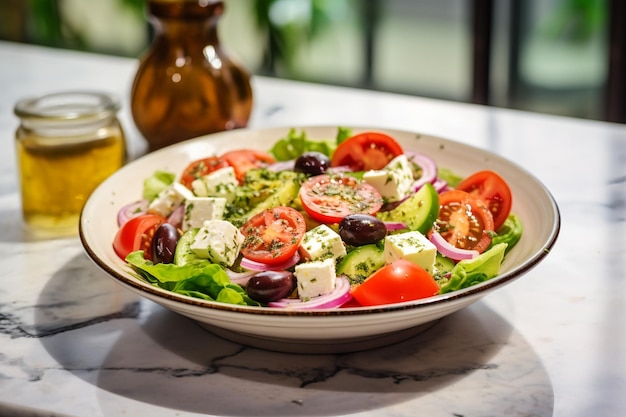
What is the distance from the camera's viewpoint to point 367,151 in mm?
1757

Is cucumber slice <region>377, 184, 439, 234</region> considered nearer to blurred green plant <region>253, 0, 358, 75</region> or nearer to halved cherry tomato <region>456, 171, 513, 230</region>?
halved cherry tomato <region>456, 171, 513, 230</region>

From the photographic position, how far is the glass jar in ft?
5.93

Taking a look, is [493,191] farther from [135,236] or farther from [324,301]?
[135,236]

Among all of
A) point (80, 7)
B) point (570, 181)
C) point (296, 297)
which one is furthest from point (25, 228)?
point (80, 7)

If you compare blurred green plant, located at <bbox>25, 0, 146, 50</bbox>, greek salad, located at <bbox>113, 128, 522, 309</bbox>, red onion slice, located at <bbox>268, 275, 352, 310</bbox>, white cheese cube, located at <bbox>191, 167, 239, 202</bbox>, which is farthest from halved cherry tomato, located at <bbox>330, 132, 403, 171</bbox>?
blurred green plant, located at <bbox>25, 0, 146, 50</bbox>

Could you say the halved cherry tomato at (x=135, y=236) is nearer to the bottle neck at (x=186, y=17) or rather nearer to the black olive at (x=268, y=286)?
the black olive at (x=268, y=286)

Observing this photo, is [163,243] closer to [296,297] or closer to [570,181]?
[296,297]

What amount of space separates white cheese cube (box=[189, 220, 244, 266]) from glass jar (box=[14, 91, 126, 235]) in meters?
0.51

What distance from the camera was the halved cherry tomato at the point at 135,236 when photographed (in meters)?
1.53

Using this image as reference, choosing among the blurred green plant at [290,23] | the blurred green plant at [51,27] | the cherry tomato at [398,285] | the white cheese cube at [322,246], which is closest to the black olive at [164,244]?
the white cheese cube at [322,246]

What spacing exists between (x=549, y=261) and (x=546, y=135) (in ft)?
2.40

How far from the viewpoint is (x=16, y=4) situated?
5207mm

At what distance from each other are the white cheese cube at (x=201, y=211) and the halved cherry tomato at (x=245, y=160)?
21 cm

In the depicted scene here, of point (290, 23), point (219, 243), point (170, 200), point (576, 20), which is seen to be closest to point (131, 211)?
point (170, 200)
